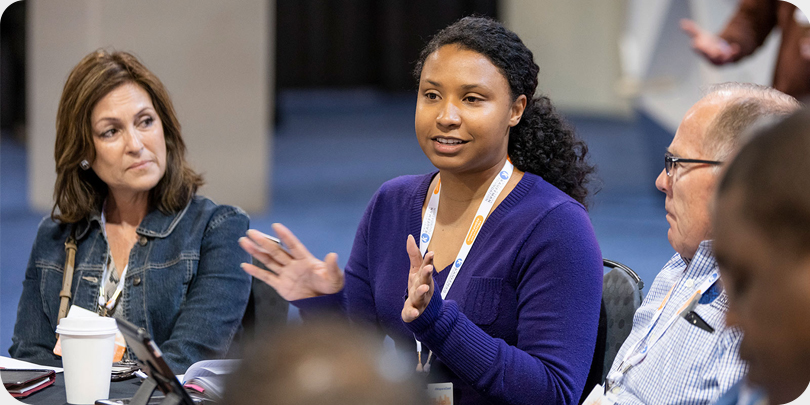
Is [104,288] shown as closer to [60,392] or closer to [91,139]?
[91,139]

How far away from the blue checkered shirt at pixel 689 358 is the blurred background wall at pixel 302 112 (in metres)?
0.60

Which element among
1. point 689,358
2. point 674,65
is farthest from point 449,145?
point 674,65

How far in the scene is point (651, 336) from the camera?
1.69m

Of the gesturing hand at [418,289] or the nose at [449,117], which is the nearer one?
the gesturing hand at [418,289]

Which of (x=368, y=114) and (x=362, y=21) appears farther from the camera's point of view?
(x=362, y=21)

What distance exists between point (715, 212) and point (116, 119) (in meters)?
2.01

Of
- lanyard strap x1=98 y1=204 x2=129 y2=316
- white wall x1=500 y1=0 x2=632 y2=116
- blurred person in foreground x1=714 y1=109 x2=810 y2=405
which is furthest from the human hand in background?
white wall x1=500 y1=0 x2=632 y2=116

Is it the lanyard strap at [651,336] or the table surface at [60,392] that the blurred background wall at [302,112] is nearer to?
the lanyard strap at [651,336]

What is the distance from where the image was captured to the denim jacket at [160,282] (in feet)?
7.45

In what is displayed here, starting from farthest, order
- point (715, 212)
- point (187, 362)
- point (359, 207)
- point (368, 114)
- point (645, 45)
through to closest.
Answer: point (368, 114) < point (645, 45) < point (359, 207) < point (187, 362) < point (715, 212)

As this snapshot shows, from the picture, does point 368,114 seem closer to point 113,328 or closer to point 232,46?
point 232,46

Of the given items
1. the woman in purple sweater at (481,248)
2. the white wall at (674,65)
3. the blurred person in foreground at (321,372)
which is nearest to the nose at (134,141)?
the woman in purple sweater at (481,248)

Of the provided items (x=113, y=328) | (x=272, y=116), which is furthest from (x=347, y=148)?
(x=113, y=328)

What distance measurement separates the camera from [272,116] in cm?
1242
